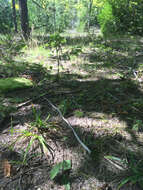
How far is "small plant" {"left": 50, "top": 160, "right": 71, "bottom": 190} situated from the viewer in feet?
3.53

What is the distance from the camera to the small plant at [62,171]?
108 cm

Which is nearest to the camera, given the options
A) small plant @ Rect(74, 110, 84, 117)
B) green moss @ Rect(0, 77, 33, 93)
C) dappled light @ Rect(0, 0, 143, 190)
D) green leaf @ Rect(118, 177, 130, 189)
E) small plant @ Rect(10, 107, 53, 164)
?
green leaf @ Rect(118, 177, 130, 189)

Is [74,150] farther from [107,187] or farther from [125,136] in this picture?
[125,136]

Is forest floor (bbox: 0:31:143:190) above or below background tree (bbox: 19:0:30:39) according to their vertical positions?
below

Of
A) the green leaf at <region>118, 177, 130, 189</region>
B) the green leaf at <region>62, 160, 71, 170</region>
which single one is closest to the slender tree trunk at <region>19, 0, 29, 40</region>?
the green leaf at <region>62, 160, 71, 170</region>

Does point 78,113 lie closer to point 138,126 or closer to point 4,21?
point 138,126

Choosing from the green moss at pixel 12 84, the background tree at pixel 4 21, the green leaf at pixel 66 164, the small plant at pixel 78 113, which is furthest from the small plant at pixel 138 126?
the background tree at pixel 4 21

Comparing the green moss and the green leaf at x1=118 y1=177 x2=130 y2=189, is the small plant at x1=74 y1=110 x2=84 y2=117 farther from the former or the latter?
the green moss

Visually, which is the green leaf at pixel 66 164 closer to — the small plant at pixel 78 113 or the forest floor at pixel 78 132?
the forest floor at pixel 78 132

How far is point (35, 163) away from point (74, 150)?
37 cm

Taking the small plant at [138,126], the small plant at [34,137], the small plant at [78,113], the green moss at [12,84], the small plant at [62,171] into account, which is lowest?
the small plant at [62,171]

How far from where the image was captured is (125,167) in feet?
3.81

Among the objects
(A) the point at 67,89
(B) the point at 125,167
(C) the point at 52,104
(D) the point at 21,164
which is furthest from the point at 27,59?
(B) the point at 125,167

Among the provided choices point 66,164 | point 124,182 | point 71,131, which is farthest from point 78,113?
point 124,182
